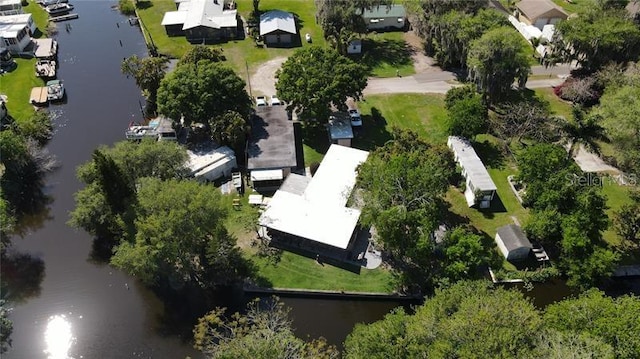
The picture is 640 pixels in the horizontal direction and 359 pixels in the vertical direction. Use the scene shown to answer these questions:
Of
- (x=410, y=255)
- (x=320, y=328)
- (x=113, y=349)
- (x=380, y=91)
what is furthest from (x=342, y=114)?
(x=113, y=349)

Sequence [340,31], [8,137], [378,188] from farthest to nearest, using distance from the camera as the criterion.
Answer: [340,31]
[8,137]
[378,188]

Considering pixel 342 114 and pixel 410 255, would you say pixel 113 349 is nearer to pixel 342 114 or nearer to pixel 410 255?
pixel 410 255

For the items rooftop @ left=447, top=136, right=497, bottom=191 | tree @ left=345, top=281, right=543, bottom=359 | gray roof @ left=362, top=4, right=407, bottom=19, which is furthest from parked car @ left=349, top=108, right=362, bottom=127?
tree @ left=345, top=281, right=543, bottom=359

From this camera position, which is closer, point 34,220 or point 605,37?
point 34,220

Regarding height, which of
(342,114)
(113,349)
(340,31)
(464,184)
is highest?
(340,31)

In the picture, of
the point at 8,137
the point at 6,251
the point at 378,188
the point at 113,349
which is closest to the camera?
the point at 113,349

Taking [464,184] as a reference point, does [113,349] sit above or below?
below
